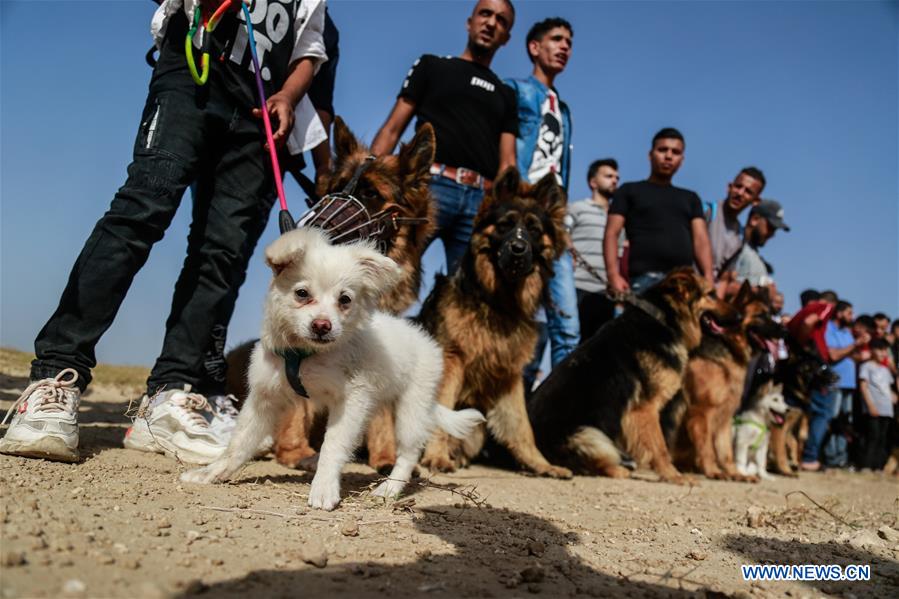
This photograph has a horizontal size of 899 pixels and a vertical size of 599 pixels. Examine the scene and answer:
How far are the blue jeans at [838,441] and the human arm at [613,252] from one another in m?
5.76

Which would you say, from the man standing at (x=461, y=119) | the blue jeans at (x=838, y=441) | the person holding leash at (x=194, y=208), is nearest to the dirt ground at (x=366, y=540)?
the person holding leash at (x=194, y=208)

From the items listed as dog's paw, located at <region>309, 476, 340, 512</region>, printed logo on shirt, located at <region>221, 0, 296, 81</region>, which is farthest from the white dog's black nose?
printed logo on shirt, located at <region>221, 0, 296, 81</region>

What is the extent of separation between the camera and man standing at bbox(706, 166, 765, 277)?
25.6ft

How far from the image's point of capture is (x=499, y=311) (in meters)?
5.20

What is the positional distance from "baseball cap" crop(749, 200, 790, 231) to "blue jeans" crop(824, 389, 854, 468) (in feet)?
11.6

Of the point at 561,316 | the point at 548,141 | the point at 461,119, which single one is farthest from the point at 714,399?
the point at 461,119

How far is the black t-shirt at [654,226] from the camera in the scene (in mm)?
6770

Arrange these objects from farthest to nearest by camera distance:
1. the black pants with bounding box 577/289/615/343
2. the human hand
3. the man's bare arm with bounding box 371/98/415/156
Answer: the black pants with bounding box 577/289/615/343 → the man's bare arm with bounding box 371/98/415/156 → the human hand

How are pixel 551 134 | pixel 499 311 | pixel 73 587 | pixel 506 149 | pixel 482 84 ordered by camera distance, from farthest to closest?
pixel 551 134
pixel 506 149
pixel 482 84
pixel 499 311
pixel 73 587

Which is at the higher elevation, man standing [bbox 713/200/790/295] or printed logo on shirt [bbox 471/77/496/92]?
printed logo on shirt [bbox 471/77/496/92]

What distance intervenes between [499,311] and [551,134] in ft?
6.58

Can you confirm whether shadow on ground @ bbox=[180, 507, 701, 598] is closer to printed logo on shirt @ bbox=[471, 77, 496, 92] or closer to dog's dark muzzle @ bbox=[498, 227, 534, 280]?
dog's dark muzzle @ bbox=[498, 227, 534, 280]

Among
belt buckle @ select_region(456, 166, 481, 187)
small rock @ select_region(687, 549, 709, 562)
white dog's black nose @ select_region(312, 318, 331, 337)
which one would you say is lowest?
small rock @ select_region(687, 549, 709, 562)

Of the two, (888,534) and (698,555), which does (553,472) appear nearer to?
(888,534)
